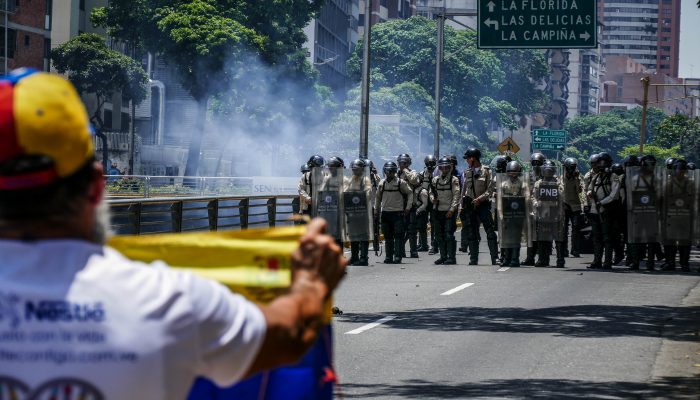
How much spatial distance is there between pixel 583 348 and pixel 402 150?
70.3 m

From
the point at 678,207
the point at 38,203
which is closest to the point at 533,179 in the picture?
the point at 678,207

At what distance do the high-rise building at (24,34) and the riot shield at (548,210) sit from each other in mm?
44191

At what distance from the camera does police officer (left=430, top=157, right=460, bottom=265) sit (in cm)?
2379

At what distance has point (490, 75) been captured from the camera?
99125 mm

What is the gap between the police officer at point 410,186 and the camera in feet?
82.3

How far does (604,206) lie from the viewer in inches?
914

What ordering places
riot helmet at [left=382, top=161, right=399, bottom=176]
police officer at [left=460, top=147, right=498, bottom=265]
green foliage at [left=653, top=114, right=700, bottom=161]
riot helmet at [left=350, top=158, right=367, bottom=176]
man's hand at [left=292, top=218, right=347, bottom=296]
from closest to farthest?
1. man's hand at [left=292, top=218, right=347, bottom=296]
2. riot helmet at [left=350, top=158, right=367, bottom=176]
3. police officer at [left=460, top=147, right=498, bottom=265]
4. riot helmet at [left=382, top=161, right=399, bottom=176]
5. green foliage at [left=653, top=114, right=700, bottom=161]

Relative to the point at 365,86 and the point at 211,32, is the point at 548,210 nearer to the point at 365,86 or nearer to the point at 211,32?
the point at 365,86

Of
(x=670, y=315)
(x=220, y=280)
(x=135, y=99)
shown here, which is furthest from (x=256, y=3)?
(x=220, y=280)

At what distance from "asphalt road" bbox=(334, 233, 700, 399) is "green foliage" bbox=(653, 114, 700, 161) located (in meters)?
93.8

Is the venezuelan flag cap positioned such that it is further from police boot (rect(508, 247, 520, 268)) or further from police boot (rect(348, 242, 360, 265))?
police boot (rect(508, 247, 520, 268))

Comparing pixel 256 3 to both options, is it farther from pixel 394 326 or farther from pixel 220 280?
pixel 220 280

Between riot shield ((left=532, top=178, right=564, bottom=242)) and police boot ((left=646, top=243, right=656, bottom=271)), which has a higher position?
riot shield ((left=532, top=178, right=564, bottom=242))

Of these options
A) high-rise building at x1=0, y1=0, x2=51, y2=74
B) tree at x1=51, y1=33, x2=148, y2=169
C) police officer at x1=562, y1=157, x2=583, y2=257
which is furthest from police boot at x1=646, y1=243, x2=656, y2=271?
tree at x1=51, y1=33, x2=148, y2=169
